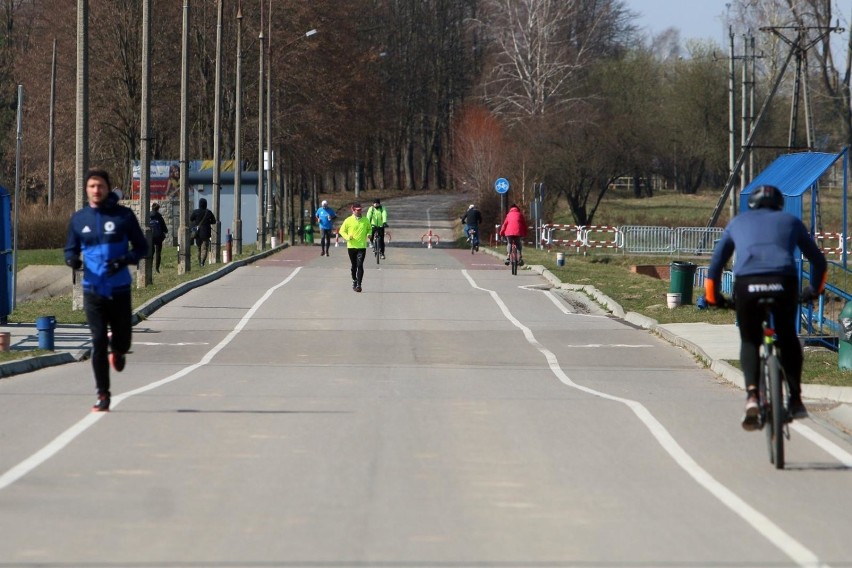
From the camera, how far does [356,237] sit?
96.7ft

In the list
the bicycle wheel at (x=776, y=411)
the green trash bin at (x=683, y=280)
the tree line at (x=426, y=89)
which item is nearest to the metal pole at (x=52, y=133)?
the tree line at (x=426, y=89)

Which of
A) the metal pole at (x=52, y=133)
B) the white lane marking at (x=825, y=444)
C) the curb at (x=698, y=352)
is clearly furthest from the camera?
the metal pole at (x=52, y=133)

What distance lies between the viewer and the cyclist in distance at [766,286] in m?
9.71

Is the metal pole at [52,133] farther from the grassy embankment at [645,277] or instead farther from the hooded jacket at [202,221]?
the hooded jacket at [202,221]

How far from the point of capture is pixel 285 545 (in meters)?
7.16

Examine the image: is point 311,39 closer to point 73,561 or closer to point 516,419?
point 516,419

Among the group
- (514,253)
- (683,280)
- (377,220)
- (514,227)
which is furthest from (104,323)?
(377,220)

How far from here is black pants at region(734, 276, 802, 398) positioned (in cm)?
970

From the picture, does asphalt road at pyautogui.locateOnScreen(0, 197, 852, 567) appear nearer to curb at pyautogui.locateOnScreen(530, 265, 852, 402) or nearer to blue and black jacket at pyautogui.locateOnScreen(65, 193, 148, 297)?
curb at pyautogui.locateOnScreen(530, 265, 852, 402)

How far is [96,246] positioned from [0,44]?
234ft

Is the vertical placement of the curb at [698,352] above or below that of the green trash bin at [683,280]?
below

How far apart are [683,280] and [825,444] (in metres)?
15.2

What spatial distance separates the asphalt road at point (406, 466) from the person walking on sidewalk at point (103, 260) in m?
0.57

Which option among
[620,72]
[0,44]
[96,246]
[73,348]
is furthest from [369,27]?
[96,246]
